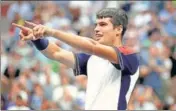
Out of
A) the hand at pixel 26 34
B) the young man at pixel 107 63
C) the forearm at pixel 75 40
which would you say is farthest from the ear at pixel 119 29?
the hand at pixel 26 34

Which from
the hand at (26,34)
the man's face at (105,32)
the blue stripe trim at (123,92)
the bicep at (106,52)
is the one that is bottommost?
the blue stripe trim at (123,92)

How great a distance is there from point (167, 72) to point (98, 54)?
604 cm

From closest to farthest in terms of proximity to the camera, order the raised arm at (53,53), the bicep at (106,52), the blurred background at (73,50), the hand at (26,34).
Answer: the hand at (26,34), the bicep at (106,52), the raised arm at (53,53), the blurred background at (73,50)

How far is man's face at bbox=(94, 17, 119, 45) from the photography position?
16.3 ft

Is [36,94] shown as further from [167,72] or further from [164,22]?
[164,22]

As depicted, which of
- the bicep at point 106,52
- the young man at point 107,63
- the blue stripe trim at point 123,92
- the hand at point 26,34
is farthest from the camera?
the blue stripe trim at point 123,92

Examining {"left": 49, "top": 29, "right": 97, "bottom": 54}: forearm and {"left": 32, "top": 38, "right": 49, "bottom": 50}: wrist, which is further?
{"left": 32, "top": 38, "right": 49, "bottom": 50}: wrist

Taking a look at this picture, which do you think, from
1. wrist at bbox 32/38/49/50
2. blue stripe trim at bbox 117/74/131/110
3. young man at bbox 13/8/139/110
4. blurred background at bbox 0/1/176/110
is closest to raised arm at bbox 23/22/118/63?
young man at bbox 13/8/139/110

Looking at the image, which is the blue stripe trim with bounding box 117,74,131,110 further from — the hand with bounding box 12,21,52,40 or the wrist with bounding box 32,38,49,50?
the hand with bounding box 12,21,52,40

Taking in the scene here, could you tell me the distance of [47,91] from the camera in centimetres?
995

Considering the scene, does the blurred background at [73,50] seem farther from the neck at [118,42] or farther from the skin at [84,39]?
the neck at [118,42]

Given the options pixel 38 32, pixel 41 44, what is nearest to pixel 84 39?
pixel 38 32

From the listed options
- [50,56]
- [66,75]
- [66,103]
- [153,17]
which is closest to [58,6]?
[153,17]

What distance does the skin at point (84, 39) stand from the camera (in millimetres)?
4242
